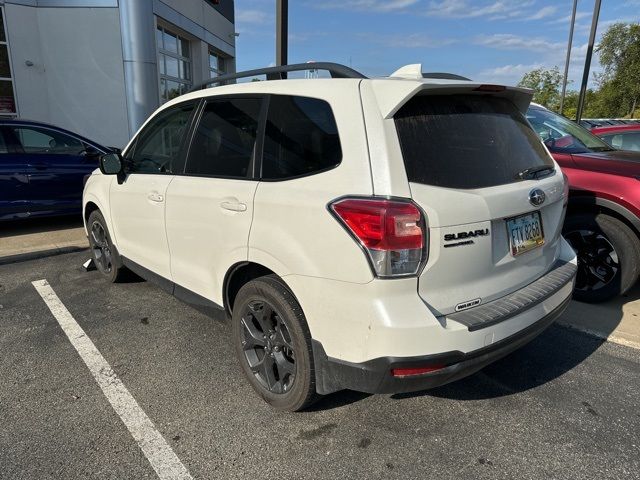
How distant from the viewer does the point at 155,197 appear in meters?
3.40

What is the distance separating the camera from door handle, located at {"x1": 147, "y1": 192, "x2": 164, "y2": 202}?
3336mm

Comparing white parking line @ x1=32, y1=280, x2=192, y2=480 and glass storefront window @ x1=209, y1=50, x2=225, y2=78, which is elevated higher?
glass storefront window @ x1=209, y1=50, x2=225, y2=78

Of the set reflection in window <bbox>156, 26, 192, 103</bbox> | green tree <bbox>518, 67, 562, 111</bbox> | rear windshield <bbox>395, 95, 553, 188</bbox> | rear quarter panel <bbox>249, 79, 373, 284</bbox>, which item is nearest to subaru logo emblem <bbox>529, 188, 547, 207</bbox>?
rear windshield <bbox>395, 95, 553, 188</bbox>

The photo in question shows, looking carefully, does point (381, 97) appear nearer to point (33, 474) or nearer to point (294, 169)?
point (294, 169)

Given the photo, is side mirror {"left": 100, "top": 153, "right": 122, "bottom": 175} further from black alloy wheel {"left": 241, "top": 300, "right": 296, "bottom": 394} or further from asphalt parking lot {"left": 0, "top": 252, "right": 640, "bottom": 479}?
black alloy wheel {"left": 241, "top": 300, "right": 296, "bottom": 394}

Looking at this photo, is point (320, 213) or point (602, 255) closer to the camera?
point (320, 213)

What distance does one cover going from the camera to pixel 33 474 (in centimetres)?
219

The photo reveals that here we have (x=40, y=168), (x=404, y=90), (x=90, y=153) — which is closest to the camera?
(x=404, y=90)

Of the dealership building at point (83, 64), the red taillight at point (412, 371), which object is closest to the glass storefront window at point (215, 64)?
the dealership building at point (83, 64)

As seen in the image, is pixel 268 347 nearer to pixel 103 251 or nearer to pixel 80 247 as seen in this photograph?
pixel 103 251

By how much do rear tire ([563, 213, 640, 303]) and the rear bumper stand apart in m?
2.13

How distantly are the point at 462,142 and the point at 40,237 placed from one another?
6.09 meters

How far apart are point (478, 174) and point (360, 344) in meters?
1.02

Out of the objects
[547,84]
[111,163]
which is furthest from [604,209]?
[547,84]
